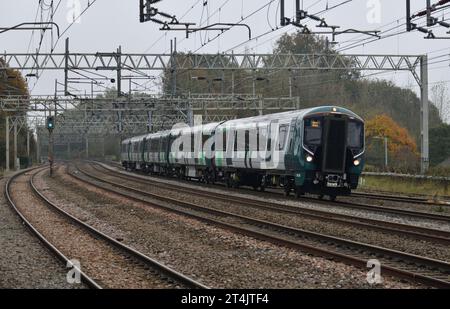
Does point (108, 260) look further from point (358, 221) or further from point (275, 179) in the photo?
point (275, 179)

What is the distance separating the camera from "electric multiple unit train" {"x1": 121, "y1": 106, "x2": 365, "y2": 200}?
21.8 m

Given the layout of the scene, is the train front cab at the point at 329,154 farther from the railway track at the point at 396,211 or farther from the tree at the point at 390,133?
the tree at the point at 390,133

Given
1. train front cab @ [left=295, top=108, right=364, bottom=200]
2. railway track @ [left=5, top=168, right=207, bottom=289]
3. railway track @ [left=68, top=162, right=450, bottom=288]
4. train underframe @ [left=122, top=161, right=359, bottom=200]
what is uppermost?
train front cab @ [left=295, top=108, right=364, bottom=200]

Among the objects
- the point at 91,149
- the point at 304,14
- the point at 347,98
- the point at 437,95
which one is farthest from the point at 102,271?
the point at 91,149

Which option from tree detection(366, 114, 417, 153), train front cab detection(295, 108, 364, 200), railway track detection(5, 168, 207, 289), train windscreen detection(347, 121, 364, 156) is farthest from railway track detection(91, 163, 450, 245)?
tree detection(366, 114, 417, 153)

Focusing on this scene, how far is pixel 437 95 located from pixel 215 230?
220 feet

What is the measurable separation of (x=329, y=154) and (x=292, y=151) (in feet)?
4.02

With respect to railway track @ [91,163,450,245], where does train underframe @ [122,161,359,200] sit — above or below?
above

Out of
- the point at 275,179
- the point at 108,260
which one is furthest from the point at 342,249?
the point at 275,179

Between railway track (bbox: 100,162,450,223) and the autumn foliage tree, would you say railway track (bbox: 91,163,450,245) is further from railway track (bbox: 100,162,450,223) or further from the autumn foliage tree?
the autumn foliage tree

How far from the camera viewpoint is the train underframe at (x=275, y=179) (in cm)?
2178

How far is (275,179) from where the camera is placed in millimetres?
25141
